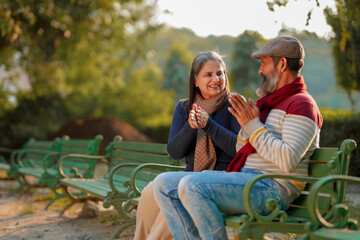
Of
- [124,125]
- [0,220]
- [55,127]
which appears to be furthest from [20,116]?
[0,220]

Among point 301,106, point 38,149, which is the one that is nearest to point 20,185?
point 38,149

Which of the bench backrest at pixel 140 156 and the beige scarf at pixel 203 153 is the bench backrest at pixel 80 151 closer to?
the bench backrest at pixel 140 156

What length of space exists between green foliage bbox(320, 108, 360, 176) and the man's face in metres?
5.55

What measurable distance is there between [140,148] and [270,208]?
2.81 m

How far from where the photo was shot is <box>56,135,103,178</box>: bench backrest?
633 cm

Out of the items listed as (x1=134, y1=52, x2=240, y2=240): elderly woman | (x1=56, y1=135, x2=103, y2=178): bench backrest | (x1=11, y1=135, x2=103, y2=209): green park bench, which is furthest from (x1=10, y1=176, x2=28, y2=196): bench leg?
(x1=134, y1=52, x2=240, y2=240): elderly woman

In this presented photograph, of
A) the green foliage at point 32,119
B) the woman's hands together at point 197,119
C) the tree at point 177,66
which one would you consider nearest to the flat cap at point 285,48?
the woman's hands together at point 197,119

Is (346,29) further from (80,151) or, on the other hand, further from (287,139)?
(287,139)

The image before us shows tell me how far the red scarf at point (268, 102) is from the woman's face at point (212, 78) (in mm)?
796

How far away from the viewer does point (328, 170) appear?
2809 millimetres

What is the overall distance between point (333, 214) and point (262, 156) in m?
0.49

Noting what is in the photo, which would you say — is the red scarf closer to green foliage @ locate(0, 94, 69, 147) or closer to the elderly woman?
the elderly woman

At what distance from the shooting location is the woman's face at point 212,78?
3.69 metres

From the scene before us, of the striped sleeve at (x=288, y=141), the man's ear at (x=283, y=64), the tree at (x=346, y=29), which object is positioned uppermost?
the tree at (x=346, y=29)
